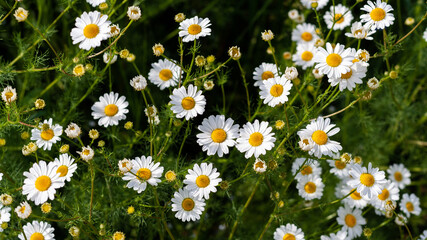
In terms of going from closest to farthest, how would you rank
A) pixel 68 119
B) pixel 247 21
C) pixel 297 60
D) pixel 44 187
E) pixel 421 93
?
1. pixel 44 187
2. pixel 68 119
3. pixel 297 60
4. pixel 421 93
5. pixel 247 21

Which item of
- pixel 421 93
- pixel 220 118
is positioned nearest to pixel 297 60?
pixel 220 118

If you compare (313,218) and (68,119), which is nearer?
(68,119)

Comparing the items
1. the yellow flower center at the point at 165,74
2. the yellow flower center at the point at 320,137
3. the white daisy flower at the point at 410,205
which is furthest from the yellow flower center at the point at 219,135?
the white daisy flower at the point at 410,205

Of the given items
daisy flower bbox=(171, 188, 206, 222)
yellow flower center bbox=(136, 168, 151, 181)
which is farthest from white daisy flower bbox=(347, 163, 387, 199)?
yellow flower center bbox=(136, 168, 151, 181)

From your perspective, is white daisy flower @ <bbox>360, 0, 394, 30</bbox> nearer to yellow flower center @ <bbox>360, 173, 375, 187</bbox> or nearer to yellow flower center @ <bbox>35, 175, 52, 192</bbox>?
yellow flower center @ <bbox>360, 173, 375, 187</bbox>

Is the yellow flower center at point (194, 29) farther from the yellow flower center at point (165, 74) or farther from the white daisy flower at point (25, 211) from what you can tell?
the white daisy flower at point (25, 211)

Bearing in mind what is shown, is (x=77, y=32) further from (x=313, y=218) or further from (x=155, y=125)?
(x=313, y=218)
